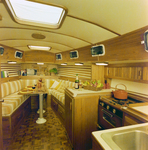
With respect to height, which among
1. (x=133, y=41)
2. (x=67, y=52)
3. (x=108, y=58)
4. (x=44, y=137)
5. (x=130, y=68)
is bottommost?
(x=44, y=137)

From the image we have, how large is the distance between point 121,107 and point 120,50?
2.84 ft

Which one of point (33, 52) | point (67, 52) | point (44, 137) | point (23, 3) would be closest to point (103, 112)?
point (44, 137)

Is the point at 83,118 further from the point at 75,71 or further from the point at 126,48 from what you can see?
the point at 75,71

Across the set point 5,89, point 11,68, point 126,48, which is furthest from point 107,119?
point 11,68

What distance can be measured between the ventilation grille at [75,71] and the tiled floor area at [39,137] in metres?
1.75

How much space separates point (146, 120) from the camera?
1.05m

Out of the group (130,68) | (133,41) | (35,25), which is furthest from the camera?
(130,68)

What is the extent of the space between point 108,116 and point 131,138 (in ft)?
2.74

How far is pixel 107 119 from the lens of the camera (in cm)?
174

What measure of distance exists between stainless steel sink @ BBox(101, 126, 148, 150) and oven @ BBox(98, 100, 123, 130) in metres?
0.48

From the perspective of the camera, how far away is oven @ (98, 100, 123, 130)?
4.78 feet

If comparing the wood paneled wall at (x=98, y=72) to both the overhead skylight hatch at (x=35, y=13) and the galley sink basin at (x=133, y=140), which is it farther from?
the galley sink basin at (x=133, y=140)

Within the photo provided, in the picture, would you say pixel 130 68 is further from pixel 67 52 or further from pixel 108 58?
pixel 67 52

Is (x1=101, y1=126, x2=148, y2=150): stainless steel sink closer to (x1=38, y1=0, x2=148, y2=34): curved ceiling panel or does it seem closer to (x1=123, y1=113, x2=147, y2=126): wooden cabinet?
(x1=123, y1=113, x2=147, y2=126): wooden cabinet
